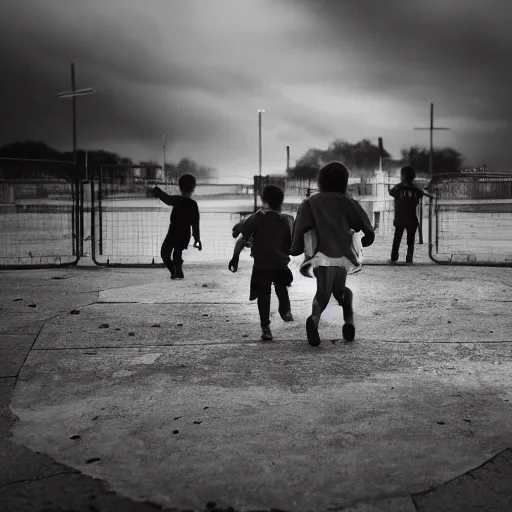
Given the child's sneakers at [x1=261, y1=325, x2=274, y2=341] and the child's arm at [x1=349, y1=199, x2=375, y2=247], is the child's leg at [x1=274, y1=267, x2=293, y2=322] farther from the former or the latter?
the child's arm at [x1=349, y1=199, x2=375, y2=247]

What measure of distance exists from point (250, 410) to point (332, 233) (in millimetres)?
2403

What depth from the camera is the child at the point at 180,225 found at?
1069 cm

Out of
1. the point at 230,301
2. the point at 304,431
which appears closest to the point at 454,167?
the point at 230,301

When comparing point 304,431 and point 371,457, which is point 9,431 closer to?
point 304,431

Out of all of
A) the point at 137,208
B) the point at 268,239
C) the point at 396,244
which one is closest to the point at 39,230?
the point at 137,208

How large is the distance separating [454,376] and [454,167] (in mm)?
53241

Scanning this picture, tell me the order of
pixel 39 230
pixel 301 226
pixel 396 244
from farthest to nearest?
pixel 39 230 < pixel 396 244 < pixel 301 226

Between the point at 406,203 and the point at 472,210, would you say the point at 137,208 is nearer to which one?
the point at 406,203

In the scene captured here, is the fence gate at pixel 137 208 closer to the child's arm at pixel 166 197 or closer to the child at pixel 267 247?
the child's arm at pixel 166 197

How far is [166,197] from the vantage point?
10484mm

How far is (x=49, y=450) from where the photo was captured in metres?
3.64

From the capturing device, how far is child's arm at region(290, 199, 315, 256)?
6324 millimetres

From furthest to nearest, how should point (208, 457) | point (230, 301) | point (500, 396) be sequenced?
point (230, 301)
point (500, 396)
point (208, 457)

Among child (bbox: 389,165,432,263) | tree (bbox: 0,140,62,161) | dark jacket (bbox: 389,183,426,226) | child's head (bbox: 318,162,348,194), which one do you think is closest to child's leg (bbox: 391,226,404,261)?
child (bbox: 389,165,432,263)
